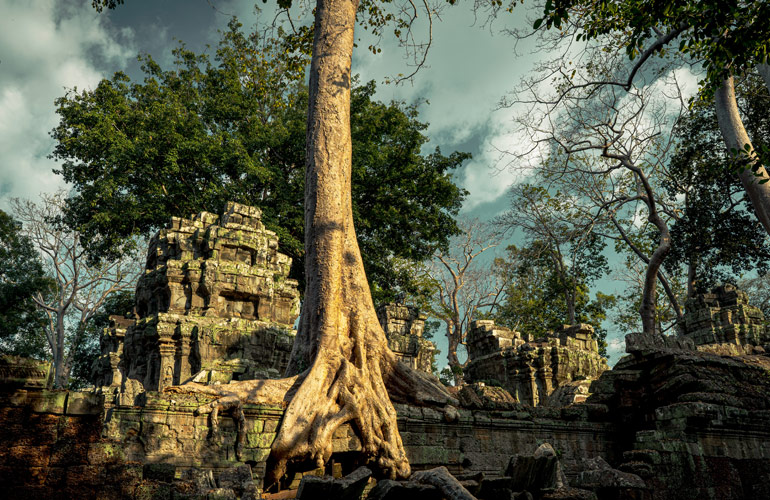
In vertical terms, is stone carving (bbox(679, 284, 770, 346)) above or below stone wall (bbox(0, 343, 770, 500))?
above

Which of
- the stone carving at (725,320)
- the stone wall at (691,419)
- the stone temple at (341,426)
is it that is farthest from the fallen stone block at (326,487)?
the stone carving at (725,320)

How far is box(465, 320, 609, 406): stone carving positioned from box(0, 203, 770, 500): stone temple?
0.19 ft

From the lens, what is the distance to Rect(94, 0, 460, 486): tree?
5805mm

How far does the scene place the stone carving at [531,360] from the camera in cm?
1519

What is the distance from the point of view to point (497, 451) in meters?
7.13

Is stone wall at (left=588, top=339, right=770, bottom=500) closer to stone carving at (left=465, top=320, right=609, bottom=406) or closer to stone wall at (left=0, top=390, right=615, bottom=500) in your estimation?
stone wall at (left=0, top=390, right=615, bottom=500)

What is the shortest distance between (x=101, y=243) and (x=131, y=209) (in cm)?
325

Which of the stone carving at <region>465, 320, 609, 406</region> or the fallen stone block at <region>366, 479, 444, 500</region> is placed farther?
the stone carving at <region>465, 320, 609, 406</region>

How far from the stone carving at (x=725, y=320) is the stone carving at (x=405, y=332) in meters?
7.93

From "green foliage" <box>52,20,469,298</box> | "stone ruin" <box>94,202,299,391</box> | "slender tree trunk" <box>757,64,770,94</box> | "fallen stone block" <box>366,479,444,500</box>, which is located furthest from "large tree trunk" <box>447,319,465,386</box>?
"fallen stone block" <box>366,479,444,500</box>

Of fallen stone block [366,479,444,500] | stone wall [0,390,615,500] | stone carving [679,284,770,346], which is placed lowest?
fallen stone block [366,479,444,500]

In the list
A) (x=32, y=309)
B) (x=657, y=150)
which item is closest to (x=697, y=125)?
(x=657, y=150)

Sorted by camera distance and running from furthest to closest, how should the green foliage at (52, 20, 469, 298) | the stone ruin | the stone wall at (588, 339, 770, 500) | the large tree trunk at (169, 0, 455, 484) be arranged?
the green foliage at (52, 20, 469, 298)
the stone ruin
the stone wall at (588, 339, 770, 500)
the large tree trunk at (169, 0, 455, 484)

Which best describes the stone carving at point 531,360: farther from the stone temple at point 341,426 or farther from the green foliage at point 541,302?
the green foliage at point 541,302
